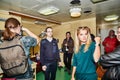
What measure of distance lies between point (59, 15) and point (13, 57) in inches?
160

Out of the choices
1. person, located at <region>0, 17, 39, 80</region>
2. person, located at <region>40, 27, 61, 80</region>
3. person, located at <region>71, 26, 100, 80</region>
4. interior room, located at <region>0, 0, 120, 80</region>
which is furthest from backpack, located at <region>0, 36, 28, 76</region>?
interior room, located at <region>0, 0, 120, 80</region>

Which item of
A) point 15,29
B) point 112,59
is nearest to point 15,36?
point 15,29

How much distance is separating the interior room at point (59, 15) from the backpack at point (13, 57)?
5.77ft

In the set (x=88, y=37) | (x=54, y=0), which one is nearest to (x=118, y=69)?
(x=88, y=37)

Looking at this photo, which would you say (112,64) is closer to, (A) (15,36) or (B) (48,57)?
(A) (15,36)

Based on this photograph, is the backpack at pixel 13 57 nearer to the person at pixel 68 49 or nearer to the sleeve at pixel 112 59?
the sleeve at pixel 112 59

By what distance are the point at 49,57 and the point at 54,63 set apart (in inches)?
7.4

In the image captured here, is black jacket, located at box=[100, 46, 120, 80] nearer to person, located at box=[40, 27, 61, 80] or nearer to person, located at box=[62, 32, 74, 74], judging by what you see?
person, located at box=[40, 27, 61, 80]

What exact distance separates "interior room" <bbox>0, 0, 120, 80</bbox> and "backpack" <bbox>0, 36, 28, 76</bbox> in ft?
5.77

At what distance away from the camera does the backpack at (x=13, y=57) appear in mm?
1688

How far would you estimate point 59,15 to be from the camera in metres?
5.54

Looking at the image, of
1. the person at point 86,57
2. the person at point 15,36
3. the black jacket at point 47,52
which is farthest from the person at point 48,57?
the person at point 15,36

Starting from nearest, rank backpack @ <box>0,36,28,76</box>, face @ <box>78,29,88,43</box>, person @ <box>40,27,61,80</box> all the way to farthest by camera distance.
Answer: backpack @ <box>0,36,28,76</box>
face @ <box>78,29,88,43</box>
person @ <box>40,27,61,80</box>

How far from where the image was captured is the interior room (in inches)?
151
